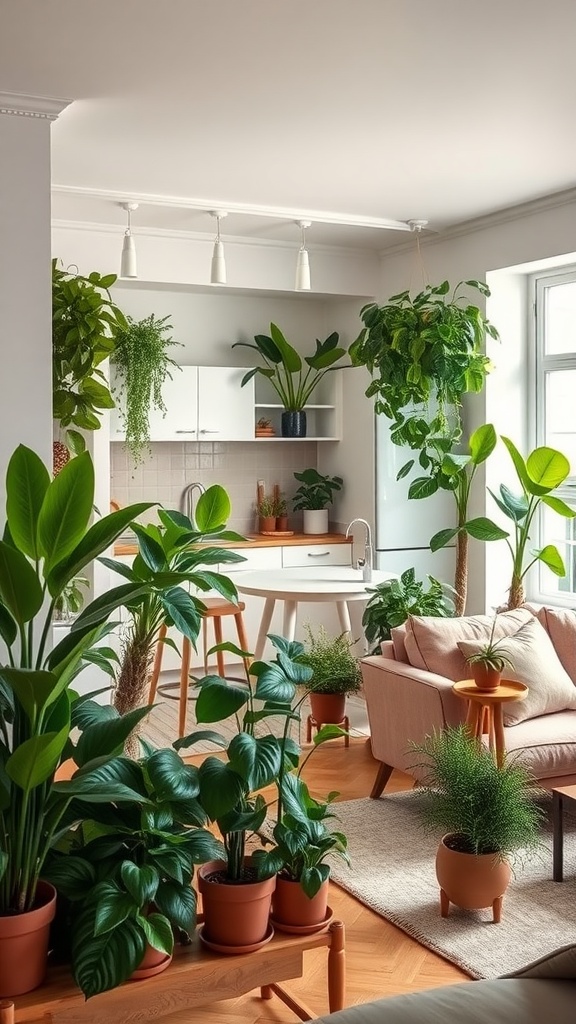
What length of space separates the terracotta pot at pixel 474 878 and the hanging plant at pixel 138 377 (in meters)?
3.67

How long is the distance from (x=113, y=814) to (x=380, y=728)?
2.15 meters

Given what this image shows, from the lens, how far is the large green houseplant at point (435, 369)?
218 inches

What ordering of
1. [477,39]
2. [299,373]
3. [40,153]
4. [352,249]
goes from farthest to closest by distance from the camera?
[299,373] → [352,249] → [40,153] → [477,39]

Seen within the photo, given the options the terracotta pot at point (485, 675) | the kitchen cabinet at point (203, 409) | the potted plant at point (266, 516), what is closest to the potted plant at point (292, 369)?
the kitchen cabinet at point (203, 409)

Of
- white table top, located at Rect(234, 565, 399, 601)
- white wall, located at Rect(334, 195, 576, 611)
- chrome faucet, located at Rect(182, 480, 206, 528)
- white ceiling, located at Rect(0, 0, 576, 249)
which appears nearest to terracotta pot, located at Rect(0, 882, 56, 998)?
white ceiling, located at Rect(0, 0, 576, 249)

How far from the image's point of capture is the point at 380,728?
15.0ft

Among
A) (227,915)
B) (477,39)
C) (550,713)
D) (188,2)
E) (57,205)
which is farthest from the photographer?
(57,205)

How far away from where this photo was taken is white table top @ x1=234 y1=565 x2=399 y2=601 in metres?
5.30

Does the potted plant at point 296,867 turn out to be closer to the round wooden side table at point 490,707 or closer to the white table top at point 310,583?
the round wooden side table at point 490,707

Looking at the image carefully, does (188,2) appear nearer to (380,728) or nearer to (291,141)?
(291,141)

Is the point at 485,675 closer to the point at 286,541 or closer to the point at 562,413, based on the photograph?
the point at 562,413

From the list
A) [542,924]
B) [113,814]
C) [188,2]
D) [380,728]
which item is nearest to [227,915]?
[113,814]

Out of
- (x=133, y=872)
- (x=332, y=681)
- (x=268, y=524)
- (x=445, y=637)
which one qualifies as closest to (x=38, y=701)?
(x=133, y=872)

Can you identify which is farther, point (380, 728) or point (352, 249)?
point (352, 249)
